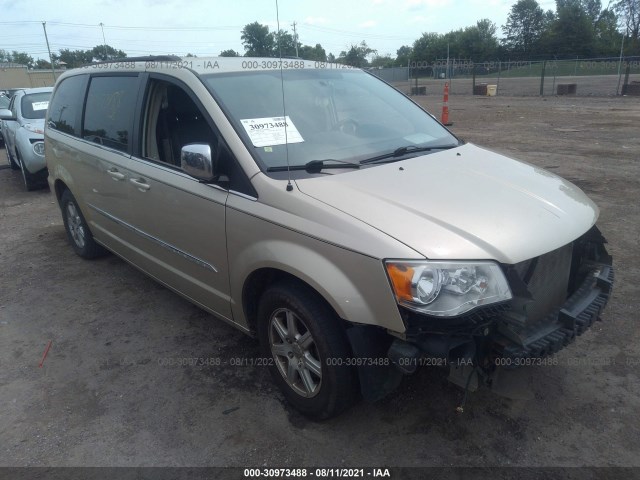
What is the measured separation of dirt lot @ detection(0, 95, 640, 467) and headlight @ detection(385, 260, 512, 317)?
22.7 inches

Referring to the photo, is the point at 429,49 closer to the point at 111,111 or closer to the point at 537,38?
the point at 537,38

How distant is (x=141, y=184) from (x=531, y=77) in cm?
4479

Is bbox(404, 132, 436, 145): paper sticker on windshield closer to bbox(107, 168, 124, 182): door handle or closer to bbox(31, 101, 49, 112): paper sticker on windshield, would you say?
bbox(107, 168, 124, 182): door handle

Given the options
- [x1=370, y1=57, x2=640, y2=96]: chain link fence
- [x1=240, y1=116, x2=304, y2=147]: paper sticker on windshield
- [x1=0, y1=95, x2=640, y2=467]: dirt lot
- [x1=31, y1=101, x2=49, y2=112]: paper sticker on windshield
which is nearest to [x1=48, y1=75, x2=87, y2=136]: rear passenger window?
[x1=0, y1=95, x2=640, y2=467]: dirt lot

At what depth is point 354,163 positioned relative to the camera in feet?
9.45

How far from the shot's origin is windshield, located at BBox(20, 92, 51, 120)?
9000 mm

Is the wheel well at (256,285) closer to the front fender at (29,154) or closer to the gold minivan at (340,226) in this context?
the gold minivan at (340,226)

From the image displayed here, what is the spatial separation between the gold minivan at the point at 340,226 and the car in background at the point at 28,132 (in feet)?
16.6

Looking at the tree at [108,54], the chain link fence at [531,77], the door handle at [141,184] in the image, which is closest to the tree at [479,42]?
the chain link fence at [531,77]

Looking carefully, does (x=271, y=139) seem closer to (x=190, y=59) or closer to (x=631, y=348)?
(x=190, y=59)

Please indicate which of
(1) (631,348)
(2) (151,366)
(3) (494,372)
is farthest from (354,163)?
(1) (631,348)

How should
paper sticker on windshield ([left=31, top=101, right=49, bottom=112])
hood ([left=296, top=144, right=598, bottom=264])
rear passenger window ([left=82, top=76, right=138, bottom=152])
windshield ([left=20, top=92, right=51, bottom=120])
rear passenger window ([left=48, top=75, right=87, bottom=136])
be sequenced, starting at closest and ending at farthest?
hood ([left=296, top=144, right=598, bottom=264]), rear passenger window ([left=82, top=76, right=138, bottom=152]), rear passenger window ([left=48, top=75, right=87, bottom=136]), windshield ([left=20, top=92, right=51, bottom=120]), paper sticker on windshield ([left=31, top=101, right=49, bottom=112])

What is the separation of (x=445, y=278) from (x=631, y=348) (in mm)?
1948

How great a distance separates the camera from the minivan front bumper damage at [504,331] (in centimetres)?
216
